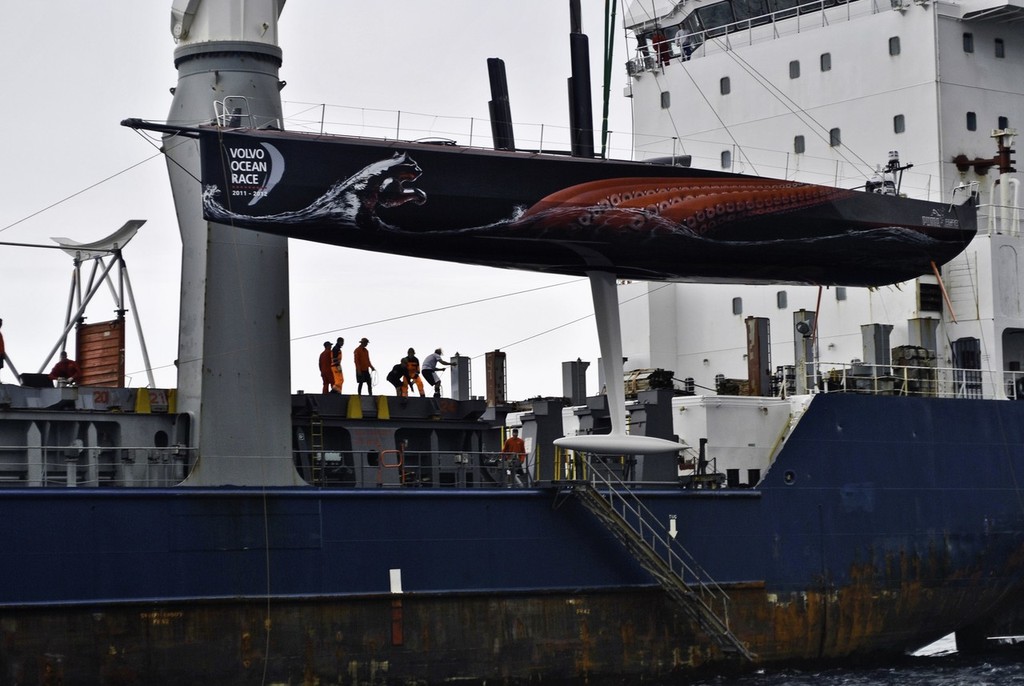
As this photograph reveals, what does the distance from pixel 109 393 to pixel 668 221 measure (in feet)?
22.8

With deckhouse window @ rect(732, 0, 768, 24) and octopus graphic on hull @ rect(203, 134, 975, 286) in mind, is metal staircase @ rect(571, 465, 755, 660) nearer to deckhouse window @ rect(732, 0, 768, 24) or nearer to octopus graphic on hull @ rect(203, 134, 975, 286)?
octopus graphic on hull @ rect(203, 134, 975, 286)

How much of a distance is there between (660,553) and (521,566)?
197 cm

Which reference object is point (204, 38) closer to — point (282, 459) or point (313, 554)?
point (282, 459)

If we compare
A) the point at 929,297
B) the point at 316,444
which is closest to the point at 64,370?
the point at 316,444

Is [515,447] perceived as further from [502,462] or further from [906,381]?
[906,381]

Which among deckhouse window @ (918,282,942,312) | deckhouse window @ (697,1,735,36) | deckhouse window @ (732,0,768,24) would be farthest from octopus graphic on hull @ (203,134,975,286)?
deckhouse window @ (697,1,735,36)

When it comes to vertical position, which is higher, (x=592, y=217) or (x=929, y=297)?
(x=592, y=217)

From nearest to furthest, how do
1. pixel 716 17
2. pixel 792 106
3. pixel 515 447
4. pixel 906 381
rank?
pixel 515 447 → pixel 906 381 → pixel 792 106 → pixel 716 17

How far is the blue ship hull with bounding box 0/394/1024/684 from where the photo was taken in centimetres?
1489

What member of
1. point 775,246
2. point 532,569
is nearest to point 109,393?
point 532,569

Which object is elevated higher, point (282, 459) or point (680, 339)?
point (680, 339)

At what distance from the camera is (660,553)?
17953mm

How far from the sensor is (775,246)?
18.5 meters

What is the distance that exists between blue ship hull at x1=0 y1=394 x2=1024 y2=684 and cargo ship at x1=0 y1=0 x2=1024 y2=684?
35 millimetres
